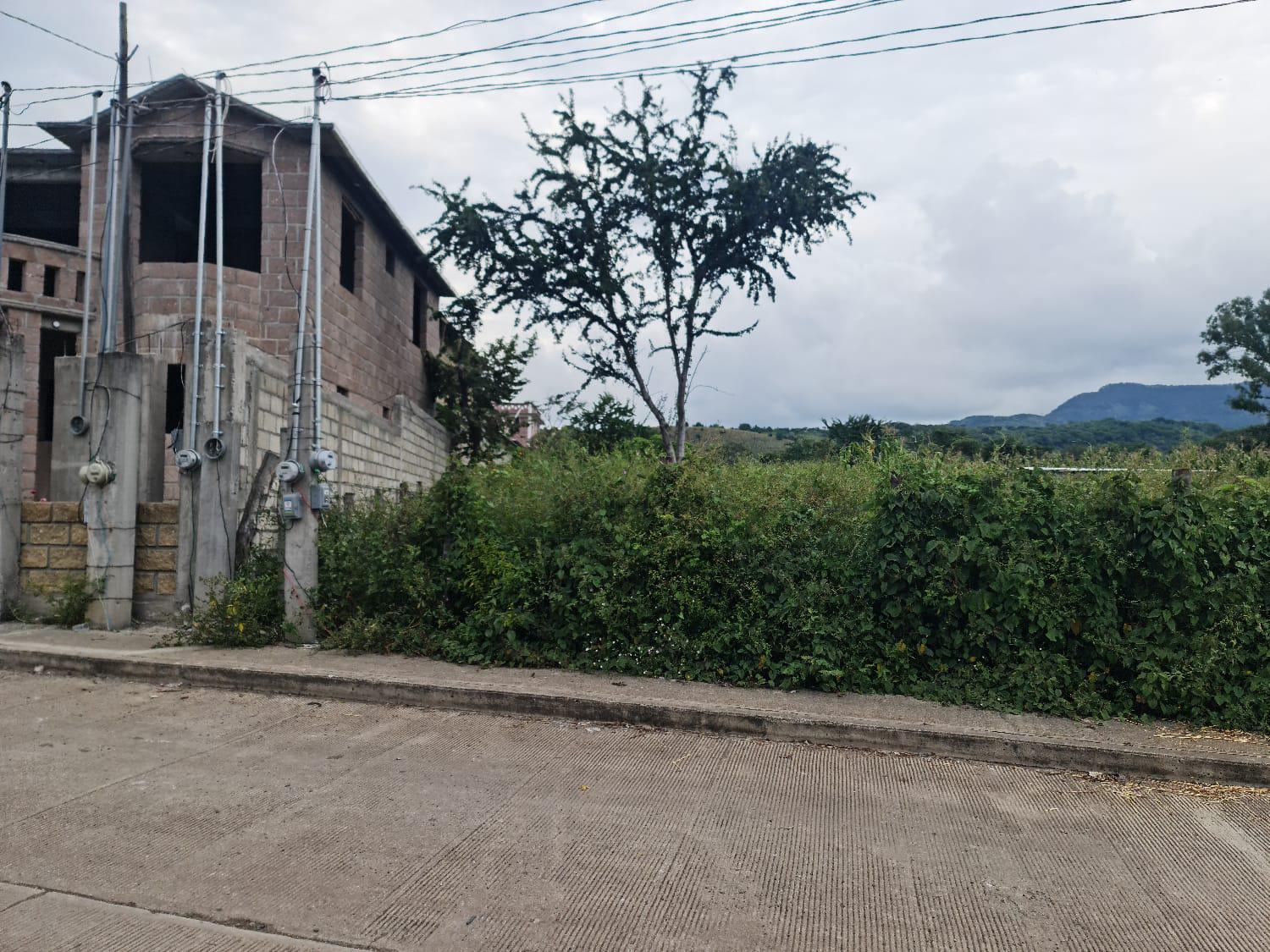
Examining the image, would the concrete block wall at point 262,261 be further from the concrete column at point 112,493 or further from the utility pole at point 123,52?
the concrete column at point 112,493

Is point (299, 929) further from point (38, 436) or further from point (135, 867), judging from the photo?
point (38, 436)

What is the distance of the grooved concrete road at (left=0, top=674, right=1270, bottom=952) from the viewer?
10.7ft

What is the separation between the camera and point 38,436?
14.7m

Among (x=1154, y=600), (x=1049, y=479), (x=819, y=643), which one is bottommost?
(x=819, y=643)

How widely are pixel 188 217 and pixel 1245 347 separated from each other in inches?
1858

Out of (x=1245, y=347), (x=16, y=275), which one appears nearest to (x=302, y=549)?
(x=16, y=275)

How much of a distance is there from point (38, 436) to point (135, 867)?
1385 cm

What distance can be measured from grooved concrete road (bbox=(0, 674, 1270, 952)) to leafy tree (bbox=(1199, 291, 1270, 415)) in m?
45.8

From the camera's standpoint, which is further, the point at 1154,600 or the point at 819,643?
the point at 819,643

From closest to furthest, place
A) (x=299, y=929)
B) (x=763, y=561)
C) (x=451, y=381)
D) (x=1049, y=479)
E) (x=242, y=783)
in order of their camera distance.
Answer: (x=299, y=929) < (x=242, y=783) < (x=1049, y=479) < (x=763, y=561) < (x=451, y=381)

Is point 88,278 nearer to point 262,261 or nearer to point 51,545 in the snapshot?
point 262,261

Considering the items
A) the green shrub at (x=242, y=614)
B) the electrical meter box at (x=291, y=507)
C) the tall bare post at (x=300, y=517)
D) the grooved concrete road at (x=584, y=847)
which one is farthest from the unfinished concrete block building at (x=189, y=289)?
the grooved concrete road at (x=584, y=847)

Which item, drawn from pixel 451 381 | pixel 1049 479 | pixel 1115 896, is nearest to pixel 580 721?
pixel 1115 896

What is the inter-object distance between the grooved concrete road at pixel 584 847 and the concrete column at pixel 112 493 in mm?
3186
